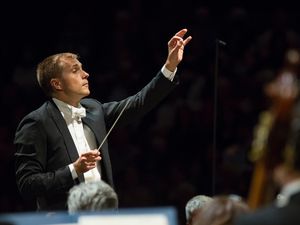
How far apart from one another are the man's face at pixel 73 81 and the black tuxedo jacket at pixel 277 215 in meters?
2.19

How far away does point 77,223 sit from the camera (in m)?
2.58

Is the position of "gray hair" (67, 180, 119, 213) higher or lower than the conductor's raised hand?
lower

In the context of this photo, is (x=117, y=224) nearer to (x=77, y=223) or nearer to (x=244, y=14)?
(x=77, y=223)

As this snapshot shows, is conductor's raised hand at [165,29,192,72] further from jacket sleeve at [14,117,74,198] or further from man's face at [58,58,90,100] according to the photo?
jacket sleeve at [14,117,74,198]

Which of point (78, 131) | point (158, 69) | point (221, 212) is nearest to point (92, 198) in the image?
point (221, 212)

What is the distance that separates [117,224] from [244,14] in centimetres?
517

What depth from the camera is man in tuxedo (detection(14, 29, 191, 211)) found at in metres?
3.96

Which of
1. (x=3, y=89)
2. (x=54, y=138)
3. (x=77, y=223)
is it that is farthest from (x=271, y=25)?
(x=77, y=223)

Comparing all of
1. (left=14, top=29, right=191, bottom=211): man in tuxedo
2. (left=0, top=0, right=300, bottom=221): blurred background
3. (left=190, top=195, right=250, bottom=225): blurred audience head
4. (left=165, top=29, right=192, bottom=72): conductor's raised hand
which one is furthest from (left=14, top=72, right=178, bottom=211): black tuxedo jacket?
(left=0, top=0, right=300, bottom=221): blurred background

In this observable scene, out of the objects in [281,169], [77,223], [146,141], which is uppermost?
[281,169]

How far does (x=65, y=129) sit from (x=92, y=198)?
1116 mm

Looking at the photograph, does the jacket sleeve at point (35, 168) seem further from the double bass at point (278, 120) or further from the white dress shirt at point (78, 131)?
the double bass at point (278, 120)

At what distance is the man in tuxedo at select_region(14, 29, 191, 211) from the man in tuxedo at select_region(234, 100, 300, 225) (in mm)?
1799

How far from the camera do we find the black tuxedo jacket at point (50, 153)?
3.94m
